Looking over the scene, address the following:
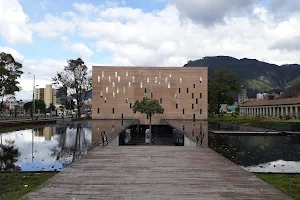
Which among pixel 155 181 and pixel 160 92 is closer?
pixel 155 181

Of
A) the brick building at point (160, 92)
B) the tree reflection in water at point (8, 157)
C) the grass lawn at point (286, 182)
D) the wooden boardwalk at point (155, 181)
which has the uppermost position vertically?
the brick building at point (160, 92)

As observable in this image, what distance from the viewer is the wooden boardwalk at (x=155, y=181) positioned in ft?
22.2

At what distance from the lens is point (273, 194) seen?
6.80 m

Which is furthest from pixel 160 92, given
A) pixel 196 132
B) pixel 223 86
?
pixel 196 132

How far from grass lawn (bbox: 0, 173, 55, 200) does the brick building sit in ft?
193

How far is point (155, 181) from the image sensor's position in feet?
26.7

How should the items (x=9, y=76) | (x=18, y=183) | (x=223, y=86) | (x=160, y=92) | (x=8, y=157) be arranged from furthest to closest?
(x=223, y=86)
(x=160, y=92)
(x=9, y=76)
(x=8, y=157)
(x=18, y=183)

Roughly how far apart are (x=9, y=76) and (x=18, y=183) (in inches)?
1972

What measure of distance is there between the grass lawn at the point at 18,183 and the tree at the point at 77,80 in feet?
210

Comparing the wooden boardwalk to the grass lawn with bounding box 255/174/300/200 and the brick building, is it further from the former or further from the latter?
the brick building

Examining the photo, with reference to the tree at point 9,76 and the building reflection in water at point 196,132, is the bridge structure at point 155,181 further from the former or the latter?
the tree at point 9,76

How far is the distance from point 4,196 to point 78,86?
226 ft

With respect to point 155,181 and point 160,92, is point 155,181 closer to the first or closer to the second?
point 155,181

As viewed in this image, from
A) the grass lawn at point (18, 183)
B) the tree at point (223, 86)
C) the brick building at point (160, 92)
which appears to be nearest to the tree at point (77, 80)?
the brick building at point (160, 92)
